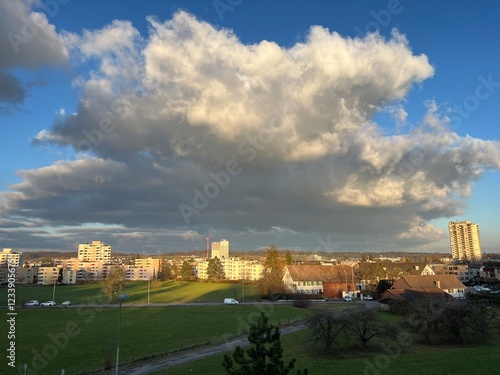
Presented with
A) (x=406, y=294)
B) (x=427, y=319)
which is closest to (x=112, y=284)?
(x=406, y=294)

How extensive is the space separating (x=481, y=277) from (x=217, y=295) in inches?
3914

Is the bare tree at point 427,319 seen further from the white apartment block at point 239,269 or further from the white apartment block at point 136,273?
the white apartment block at point 136,273

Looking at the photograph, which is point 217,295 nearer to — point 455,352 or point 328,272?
point 328,272

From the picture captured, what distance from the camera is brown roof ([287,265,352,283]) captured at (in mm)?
96250

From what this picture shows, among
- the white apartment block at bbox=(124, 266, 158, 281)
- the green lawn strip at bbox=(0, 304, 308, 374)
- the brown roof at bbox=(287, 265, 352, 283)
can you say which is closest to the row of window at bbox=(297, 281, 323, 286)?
the brown roof at bbox=(287, 265, 352, 283)

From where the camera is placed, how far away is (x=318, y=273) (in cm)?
9894

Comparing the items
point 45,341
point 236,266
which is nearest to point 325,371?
point 45,341

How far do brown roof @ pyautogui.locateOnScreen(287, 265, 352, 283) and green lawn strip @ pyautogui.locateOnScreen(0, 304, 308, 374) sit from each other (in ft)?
79.0

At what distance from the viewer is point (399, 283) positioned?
74375mm

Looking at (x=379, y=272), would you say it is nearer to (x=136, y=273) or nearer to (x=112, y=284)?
(x=112, y=284)

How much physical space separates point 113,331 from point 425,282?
194 feet

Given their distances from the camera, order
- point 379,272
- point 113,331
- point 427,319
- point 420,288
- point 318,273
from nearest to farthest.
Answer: point 427,319
point 113,331
point 420,288
point 318,273
point 379,272

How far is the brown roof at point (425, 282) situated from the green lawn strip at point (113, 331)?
72.7 feet

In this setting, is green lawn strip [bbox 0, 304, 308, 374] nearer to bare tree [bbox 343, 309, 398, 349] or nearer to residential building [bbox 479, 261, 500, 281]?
bare tree [bbox 343, 309, 398, 349]
